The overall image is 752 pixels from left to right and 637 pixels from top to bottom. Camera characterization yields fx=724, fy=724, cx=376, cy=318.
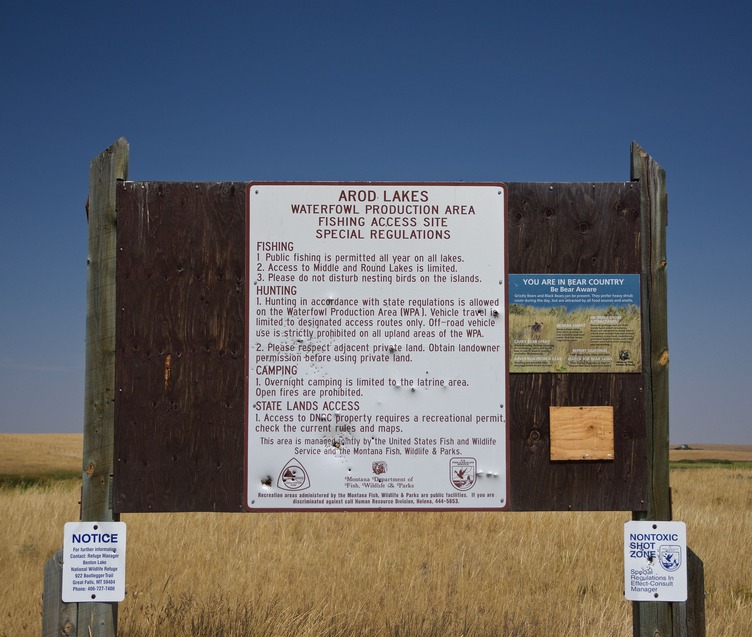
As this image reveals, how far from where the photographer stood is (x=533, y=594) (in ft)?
25.2

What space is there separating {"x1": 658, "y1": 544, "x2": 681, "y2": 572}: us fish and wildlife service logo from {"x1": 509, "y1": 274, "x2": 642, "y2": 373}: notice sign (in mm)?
1186

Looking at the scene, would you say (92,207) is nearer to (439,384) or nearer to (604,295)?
(439,384)

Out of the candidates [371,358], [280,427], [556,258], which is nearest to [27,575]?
[280,427]

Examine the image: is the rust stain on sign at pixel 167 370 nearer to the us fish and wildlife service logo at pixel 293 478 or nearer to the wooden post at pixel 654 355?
the us fish and wildlife service logo at pixel 293 478

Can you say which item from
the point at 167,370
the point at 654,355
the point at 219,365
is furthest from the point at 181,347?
the point at 654,355

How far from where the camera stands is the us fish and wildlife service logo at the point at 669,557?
4.76 metres

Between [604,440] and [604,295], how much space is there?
0.97 metres

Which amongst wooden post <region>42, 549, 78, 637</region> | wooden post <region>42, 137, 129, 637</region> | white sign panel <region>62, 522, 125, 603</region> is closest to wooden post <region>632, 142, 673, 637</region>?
white sign panel <region>62, 522, 125, 603</region>

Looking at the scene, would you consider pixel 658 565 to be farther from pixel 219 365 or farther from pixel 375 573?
pixel 375 573

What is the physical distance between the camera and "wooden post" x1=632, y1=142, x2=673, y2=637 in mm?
4777

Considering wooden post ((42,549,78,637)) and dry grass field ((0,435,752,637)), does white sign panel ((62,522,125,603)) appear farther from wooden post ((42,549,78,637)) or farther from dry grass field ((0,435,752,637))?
dry grass field ((0,435,752,637))

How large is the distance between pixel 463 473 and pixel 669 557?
1473 mm

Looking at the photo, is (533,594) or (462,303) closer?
(462,303)

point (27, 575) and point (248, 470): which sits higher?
point (248, 470)
